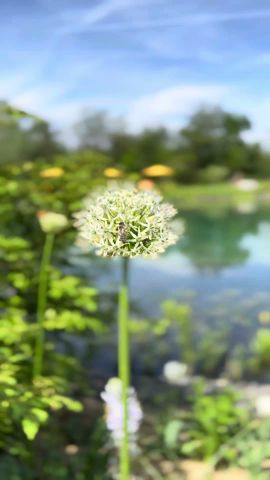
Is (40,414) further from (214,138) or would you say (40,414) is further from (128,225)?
(214,138)

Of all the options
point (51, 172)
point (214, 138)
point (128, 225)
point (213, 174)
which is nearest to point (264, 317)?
point (51, 172)

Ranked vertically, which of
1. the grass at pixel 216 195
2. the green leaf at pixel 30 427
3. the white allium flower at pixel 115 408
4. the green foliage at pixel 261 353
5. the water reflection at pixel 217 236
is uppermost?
the grass at pixel 216 195

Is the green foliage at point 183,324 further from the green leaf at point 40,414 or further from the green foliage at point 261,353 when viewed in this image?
the green leaf at point 40,414

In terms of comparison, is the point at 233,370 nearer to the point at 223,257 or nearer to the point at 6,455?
the point at 6,455

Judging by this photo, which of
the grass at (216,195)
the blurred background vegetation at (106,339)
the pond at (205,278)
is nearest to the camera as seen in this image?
the blurred background vegetation at (106,339)

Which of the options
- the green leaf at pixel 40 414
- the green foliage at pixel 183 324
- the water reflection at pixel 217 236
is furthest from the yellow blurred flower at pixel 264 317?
the green leaf at pixel 40 414

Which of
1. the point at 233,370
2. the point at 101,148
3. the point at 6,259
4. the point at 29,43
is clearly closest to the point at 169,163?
the point at 101,148
